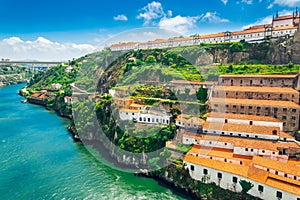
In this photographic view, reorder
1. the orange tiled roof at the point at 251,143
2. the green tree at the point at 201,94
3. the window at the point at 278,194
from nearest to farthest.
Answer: the window at the point at 278,194 < the orange tiled roof at the point at 251,143 < the green tree at the point at 201,94

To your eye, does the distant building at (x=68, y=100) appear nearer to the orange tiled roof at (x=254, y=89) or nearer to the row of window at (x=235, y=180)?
the orange tiled roof at (x=254, y=89)

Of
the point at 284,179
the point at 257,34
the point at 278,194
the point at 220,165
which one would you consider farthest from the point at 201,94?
the point at 257,34

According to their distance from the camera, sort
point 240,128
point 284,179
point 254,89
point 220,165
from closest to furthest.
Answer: point 284,179 → point 220,165 → point 240,128 → point 254,89

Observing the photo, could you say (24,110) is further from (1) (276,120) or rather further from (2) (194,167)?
(1) (276,120)

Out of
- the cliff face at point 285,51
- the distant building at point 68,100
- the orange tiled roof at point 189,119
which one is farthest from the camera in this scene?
the distant building at point 68,100

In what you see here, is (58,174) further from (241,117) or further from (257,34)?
(257,34)

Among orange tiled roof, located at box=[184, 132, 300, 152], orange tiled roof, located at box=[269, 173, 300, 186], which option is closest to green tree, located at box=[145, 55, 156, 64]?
orange tiled roof, located at box=[184, 132, 300, 152]

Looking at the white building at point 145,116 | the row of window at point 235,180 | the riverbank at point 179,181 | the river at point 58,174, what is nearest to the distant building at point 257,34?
the white building at point 145,116
